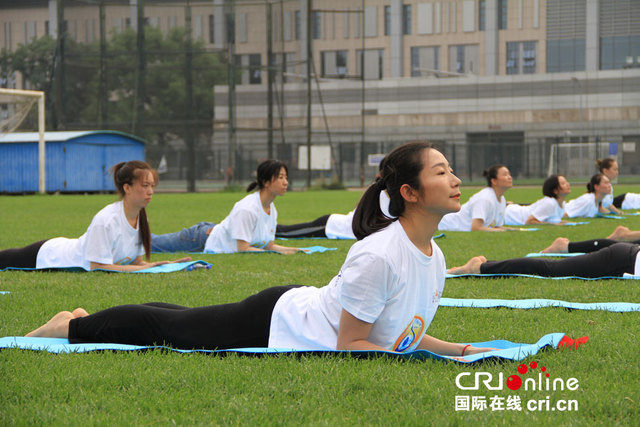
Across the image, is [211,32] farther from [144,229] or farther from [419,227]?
[419,227]

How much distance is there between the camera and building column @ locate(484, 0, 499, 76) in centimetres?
5288

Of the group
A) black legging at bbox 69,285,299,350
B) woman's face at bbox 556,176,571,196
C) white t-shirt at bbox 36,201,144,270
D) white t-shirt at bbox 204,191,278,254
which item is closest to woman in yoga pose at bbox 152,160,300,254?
white t-shirt at bbox 204,191,278,254

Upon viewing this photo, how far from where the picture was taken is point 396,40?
182 feet

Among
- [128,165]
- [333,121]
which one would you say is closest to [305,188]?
[333,121]

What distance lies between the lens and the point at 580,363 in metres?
3.76

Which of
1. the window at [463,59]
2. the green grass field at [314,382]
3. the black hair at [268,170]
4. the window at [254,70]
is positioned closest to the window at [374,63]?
the window at [463,59]

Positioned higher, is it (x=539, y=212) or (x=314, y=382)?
(x=314, y=382)

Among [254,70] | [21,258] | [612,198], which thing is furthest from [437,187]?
[254,70]

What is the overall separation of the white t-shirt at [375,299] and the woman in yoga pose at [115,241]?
3558mm

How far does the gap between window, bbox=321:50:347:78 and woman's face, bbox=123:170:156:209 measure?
151ft

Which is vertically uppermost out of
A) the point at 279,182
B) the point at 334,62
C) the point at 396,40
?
the point at 396,40

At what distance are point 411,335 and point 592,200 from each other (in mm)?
12471

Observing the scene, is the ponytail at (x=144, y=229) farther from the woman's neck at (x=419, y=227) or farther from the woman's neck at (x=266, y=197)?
the woman's neck at (x=419, y=227)

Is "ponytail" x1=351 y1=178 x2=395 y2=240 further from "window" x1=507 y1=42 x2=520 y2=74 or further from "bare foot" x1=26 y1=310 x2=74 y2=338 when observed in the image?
"window" x1=507 y1=42 x2=520 y2=74
